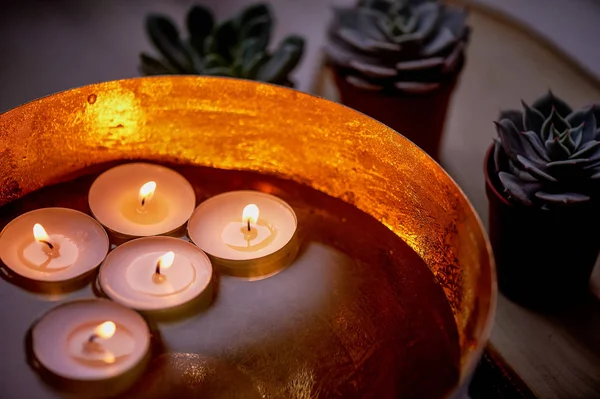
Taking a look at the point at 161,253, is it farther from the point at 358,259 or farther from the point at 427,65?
the point at 427,65

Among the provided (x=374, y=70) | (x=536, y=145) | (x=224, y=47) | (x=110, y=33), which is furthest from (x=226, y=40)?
(x=536, y=145)

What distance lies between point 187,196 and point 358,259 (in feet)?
0.58

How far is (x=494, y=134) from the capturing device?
0.99m

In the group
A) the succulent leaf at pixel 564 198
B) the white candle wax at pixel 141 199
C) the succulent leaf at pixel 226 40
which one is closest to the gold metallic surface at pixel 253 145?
the white candle wax at pixel 141 199

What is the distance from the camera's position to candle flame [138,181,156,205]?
67 centimetres

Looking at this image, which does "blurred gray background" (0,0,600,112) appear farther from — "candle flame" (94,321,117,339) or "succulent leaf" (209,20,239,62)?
"candle flame" (94,321,117,339)

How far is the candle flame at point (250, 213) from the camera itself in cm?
66

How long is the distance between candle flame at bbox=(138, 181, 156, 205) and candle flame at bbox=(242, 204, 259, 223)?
0.09m

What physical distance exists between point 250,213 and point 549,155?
0.31 meters

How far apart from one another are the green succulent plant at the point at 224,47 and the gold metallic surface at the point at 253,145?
0.67 ft

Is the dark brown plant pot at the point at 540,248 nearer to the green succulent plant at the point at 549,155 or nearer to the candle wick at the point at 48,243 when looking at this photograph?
the green succulent plant at the point at 549,155

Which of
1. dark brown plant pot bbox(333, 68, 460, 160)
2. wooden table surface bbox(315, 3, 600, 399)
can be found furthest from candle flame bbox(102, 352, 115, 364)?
dark brown plant pot bbox(333, 68, 460, 160)

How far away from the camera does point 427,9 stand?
927 mm

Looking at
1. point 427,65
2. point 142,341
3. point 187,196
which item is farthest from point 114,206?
point 427,65
